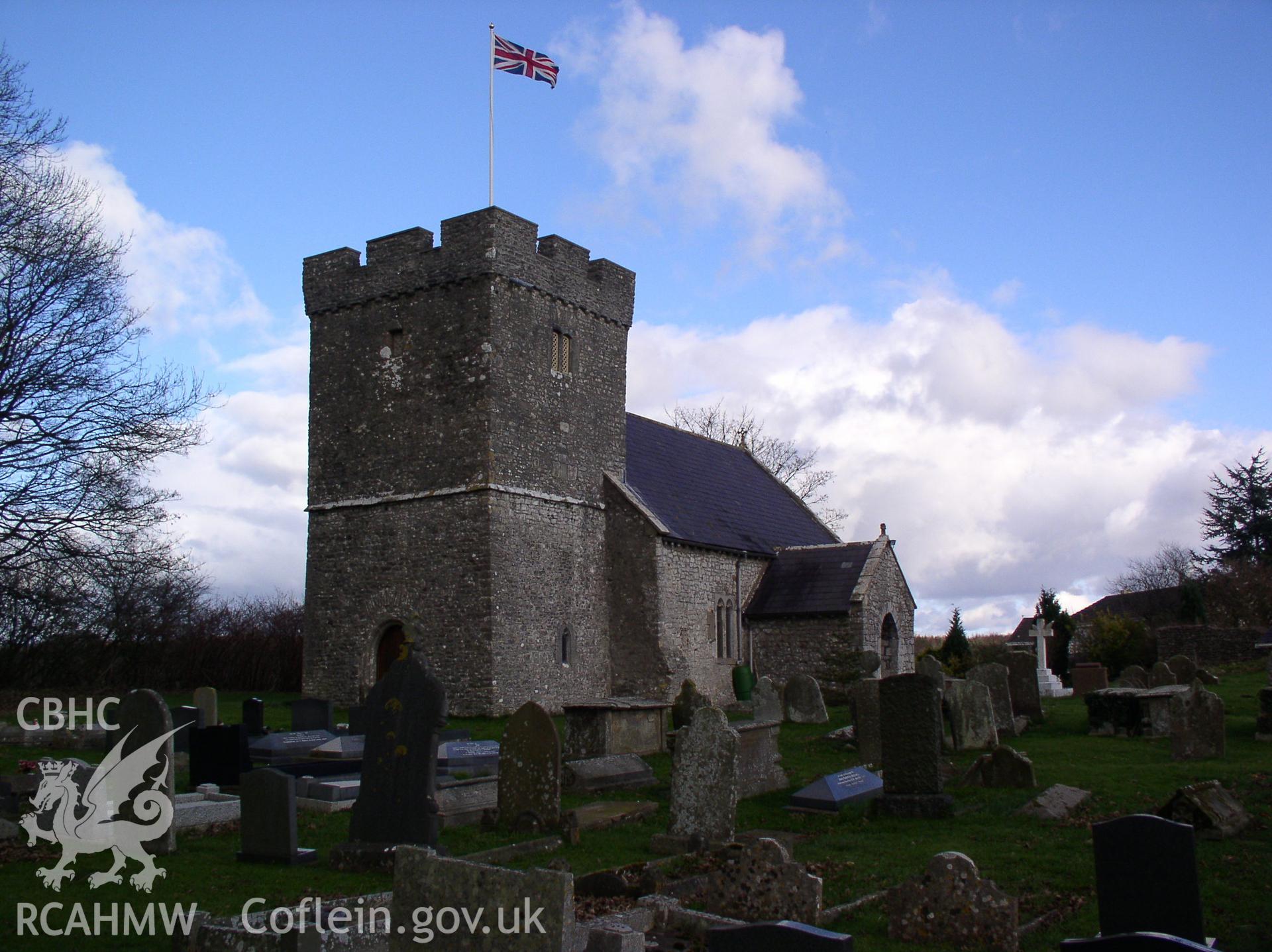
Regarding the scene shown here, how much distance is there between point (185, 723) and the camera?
1472 centimetres

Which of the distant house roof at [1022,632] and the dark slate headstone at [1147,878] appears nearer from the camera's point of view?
the dark slate headstone at [1147,878]

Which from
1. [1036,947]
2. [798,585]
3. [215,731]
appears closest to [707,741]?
[1036,947]

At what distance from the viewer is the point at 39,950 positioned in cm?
606

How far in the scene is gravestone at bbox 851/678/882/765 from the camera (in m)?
14.3

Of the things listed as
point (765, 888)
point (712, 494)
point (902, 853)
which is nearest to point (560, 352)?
point (712, 494)

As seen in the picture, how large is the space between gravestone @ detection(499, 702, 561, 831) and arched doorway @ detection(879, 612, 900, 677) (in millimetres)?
18035

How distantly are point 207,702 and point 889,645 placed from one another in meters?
16.8

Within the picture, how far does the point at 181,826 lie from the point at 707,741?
488 cm

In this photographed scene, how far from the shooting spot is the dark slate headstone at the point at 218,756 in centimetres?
1191

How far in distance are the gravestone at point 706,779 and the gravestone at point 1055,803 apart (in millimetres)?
2959

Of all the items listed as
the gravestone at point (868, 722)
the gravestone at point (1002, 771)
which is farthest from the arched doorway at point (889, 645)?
the gravestone at point (1002, 771)

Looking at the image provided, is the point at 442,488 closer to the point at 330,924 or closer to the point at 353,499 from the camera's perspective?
the point at 353,499

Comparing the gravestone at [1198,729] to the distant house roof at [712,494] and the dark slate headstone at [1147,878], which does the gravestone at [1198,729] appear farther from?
the distant house roof at [712,494]

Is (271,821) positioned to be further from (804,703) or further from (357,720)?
(804,703)
